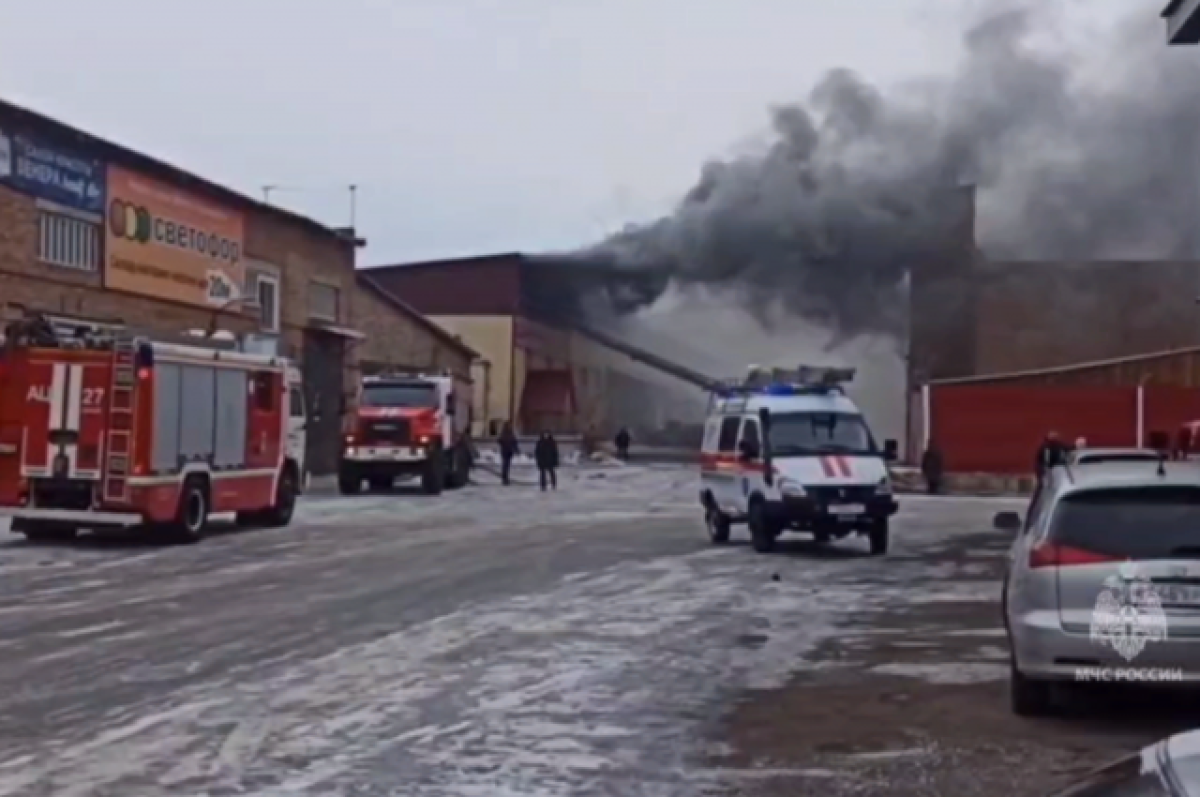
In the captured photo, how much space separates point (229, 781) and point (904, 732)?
3.77 meters

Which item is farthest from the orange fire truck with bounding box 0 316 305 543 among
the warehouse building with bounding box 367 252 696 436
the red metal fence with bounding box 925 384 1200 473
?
the warehouse building with bounding box 367 252 696 436

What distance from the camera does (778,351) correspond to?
64562mm

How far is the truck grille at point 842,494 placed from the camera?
24.5 meters

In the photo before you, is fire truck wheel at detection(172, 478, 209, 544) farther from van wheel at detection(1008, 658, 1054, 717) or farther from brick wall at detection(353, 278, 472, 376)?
brick wall at detection(353, 278, 472, 376)

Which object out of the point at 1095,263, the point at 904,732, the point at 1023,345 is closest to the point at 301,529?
the point at 904,732

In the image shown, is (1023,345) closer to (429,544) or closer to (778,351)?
(778,351)

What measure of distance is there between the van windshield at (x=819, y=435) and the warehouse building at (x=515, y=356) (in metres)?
40.0

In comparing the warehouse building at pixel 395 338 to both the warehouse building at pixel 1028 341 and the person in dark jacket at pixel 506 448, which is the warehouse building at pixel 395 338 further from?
the warehouse building at pixel 1028 341

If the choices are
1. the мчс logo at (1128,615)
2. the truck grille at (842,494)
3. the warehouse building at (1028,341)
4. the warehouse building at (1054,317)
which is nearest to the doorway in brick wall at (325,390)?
the warehouse building at (1028,341)

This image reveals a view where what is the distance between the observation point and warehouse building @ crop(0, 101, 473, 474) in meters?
35.4

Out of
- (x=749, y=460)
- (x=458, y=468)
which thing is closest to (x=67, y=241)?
(x=458, y=468)

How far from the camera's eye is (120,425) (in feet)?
81.3

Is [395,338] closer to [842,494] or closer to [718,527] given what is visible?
[718,527]

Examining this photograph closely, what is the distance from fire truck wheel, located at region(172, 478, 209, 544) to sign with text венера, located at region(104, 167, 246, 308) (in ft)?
44.2
